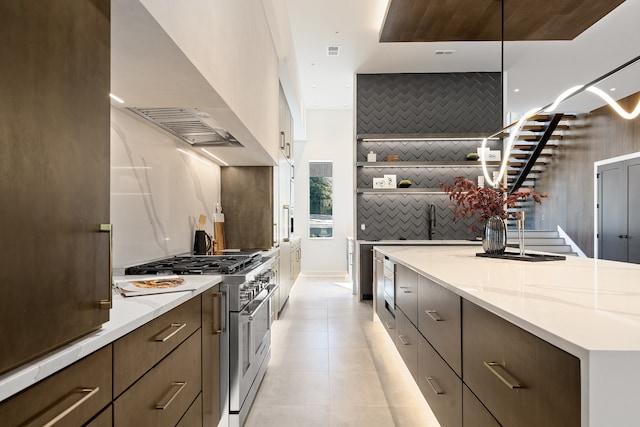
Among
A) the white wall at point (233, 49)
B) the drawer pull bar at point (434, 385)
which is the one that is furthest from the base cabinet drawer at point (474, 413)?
the white wall at point (233, 49)

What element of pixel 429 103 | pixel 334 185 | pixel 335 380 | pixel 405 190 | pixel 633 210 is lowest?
pixel 335 380

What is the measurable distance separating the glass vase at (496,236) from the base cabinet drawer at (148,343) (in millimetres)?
2154

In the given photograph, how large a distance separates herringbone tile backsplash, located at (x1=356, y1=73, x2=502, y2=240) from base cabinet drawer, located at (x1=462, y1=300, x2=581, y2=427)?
172 inches

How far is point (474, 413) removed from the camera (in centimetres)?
135

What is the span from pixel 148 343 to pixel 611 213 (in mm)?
8709

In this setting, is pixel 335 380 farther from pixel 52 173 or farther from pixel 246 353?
pixel 52 173

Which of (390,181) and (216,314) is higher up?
(390,181)

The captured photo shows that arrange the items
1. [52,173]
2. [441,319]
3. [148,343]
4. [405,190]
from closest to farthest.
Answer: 1. [52,173]
2. [148,343]
3. [441,319]
4. [405,190]

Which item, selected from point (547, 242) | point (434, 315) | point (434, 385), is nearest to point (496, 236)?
point (434, 315)

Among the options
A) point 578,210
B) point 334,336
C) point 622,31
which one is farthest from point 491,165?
point 578,210

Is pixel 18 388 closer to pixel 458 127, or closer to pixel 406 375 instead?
pixel 406 375

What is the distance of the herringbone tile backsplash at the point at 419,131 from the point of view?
5.69m

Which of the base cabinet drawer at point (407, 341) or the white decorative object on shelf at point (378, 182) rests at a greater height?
the white decorative object on shelf at point (378, 182)

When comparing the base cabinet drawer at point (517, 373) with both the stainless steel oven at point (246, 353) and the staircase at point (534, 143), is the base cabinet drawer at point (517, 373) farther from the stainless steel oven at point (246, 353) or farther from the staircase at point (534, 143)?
the staircase at point (534, 143)
